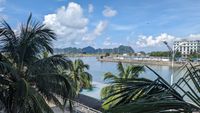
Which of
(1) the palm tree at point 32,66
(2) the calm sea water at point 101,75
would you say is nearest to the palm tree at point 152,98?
(2) the calm sea water at point 101,75

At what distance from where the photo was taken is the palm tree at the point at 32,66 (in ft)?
24.5

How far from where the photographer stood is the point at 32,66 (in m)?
8.09

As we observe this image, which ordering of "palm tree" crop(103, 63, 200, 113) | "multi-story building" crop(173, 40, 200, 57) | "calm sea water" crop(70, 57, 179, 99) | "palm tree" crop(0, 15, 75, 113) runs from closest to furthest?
"palm tree" crop(103, 63, 200, 113) < "multi-story building" crop(173, 40, 200, 57) < "palm tree" crop(0, 15, 75, 113) < "calm sea water" crop(70, 57, 179, 99)

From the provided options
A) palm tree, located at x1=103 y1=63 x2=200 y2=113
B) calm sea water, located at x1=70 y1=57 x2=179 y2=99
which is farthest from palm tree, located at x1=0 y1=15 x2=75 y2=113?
palm tree, located at x1=103 y1=63 x2=200 y2=113

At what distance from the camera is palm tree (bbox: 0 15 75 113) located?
24.5 ft

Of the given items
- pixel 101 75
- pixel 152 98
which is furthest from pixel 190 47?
pixel 101 75

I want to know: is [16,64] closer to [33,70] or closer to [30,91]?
[33,70]

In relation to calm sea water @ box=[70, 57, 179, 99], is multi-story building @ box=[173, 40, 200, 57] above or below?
above

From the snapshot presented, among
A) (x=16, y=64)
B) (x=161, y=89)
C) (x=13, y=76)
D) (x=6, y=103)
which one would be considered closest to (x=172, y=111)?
(x=161, y=89)

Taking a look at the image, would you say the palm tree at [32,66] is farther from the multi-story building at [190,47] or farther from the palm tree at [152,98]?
the palm tree at [152,98]

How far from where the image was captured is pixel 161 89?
2529mm

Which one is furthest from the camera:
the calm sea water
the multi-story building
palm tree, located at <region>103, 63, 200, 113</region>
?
the calm sea water

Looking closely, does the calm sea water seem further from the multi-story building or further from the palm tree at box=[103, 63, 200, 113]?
the palm tree at box=[103, 63, 200, 113]

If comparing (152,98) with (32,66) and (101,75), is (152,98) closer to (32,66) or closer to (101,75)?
(32,66)
